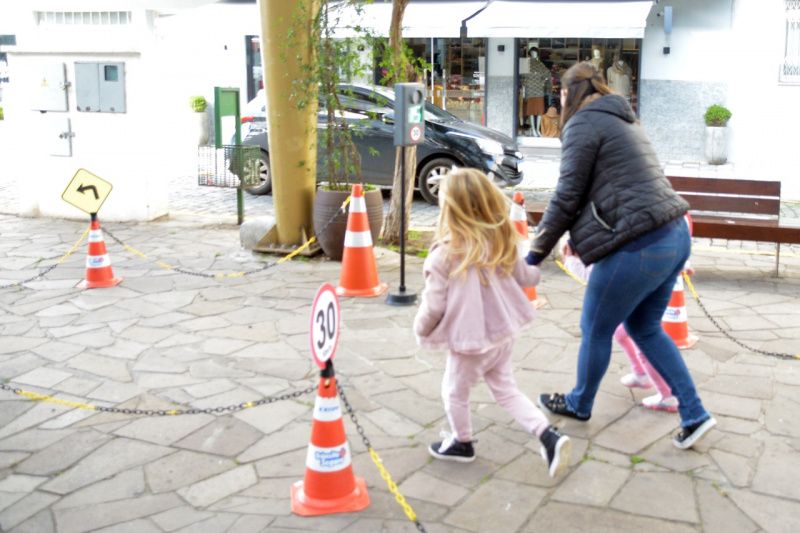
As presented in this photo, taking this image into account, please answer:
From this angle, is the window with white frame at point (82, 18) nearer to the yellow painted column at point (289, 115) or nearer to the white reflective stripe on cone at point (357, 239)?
the yellow painted column at point (289, 115)

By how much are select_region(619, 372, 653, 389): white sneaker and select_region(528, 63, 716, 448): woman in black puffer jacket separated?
2.67 ft

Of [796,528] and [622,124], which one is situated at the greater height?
[622,124]

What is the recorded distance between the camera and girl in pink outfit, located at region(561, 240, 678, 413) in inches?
199

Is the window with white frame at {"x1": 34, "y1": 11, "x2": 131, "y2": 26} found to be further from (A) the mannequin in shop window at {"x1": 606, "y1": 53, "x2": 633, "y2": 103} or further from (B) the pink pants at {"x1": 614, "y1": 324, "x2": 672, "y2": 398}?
(A) the mannequin in shop window at {"x1": 606, "y1": 53, "x2": 633, "y2": 103}

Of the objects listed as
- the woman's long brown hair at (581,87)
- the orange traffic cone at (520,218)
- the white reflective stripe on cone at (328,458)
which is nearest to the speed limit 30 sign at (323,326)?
the white reflective stripe on cone at (328,458)

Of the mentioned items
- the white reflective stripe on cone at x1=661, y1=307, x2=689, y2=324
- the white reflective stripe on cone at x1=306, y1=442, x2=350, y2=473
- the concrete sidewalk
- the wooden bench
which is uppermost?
the wooden bench

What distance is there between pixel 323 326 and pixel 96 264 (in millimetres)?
4710

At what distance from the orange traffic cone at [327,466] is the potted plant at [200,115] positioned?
53.0 ft

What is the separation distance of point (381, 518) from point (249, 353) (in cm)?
251

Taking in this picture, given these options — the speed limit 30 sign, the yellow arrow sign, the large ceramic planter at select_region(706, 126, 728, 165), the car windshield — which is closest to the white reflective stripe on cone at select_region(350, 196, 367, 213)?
the yellow arrow sign

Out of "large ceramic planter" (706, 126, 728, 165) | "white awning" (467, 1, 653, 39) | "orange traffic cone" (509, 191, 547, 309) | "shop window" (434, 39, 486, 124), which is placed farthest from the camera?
"shop window" (434, 39, 486, 124)

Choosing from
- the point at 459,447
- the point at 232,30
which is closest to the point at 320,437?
the point at 459,447

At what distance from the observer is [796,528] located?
13.1ft

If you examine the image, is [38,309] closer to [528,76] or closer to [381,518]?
[381,518]
